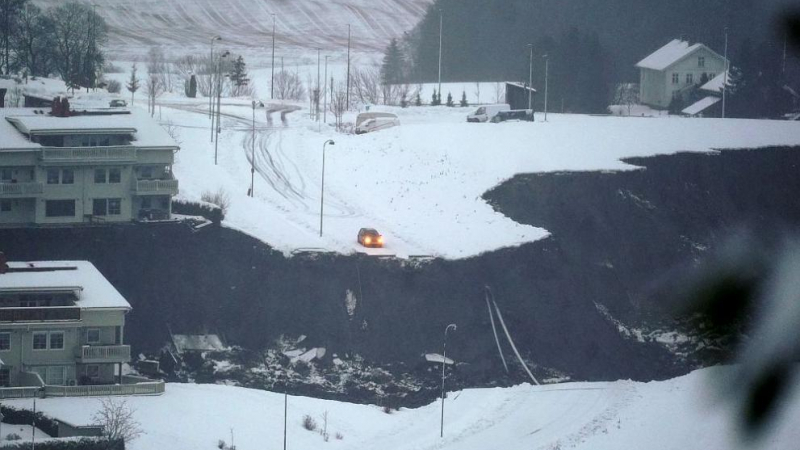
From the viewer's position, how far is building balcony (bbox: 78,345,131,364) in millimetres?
35406

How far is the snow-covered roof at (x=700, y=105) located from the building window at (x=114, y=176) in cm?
3451

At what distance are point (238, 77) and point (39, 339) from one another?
1291 inches

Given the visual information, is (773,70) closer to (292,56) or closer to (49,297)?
(292,56)

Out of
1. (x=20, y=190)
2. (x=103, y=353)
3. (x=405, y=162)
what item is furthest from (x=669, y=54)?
(x=103, y=353)

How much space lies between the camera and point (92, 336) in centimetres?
3600

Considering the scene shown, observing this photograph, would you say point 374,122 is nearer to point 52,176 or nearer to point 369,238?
point 369,238

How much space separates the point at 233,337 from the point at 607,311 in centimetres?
1133

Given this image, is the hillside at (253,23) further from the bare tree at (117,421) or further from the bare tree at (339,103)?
the bare tree at (117,421)

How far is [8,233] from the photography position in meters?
41.4

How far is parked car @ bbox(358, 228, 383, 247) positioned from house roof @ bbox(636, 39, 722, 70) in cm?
3298

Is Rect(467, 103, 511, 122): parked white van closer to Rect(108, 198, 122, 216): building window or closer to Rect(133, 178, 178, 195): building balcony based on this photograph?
Rect(133, 178, 178, 195): building balcony

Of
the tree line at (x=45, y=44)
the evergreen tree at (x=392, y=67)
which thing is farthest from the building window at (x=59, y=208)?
the evergreen tree at (x=392, y=67)

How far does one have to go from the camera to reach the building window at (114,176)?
43125 mm

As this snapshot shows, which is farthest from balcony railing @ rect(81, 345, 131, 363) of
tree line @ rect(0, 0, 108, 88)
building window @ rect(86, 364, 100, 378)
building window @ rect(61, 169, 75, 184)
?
tree line @ rect(0, 0, 108, 88)
